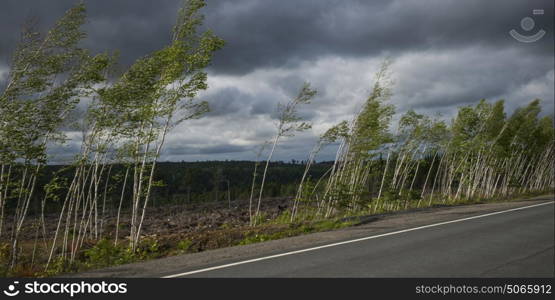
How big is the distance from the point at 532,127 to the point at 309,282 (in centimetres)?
4508

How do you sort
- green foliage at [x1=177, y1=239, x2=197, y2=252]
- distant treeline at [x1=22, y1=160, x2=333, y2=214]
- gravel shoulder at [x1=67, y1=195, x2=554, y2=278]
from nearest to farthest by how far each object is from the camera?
1. gravel shoulder at [x1=67, y1=195, x2=554, y2=278]
2. green foliage at [x1=177, y1=239, x2=197, y2=252]
3. distant treeline at [x1=22, y1=160, x2=333, y2=214]

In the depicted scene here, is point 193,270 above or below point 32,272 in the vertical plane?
above

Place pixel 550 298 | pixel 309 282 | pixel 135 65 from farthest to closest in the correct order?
pixel 135 65
pixel 309 282
pixel 550 298

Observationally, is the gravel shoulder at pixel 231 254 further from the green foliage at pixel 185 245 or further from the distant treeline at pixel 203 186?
the distant treeline at pixel 203 186

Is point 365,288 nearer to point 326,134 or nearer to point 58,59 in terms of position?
point 58,59

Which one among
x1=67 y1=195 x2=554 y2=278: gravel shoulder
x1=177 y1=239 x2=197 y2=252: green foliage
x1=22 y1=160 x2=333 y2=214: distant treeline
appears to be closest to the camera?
x1=67 y1=195 x2=554 y2=278: gravel shoulder

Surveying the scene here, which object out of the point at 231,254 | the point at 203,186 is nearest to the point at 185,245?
the point at 231,254

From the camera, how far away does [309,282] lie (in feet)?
19.8

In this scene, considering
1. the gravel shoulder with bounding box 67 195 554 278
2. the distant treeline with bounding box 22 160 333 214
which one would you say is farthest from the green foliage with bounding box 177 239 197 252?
the distant treeline with bounding box 22 160 333 214

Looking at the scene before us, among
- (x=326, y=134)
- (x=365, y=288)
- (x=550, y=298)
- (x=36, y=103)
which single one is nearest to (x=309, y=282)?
(x=365, y=288)

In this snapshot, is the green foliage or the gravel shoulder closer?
the gravel shoulder

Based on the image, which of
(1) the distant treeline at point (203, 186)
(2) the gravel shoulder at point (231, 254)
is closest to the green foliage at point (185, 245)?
(2) the gravel shoulder at point (231, 254)

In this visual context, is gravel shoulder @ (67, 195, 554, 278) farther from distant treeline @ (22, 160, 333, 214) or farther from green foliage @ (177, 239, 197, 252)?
distant treeline @ (22, 160, 333, 214)

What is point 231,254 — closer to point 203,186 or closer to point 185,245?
point 185,245
